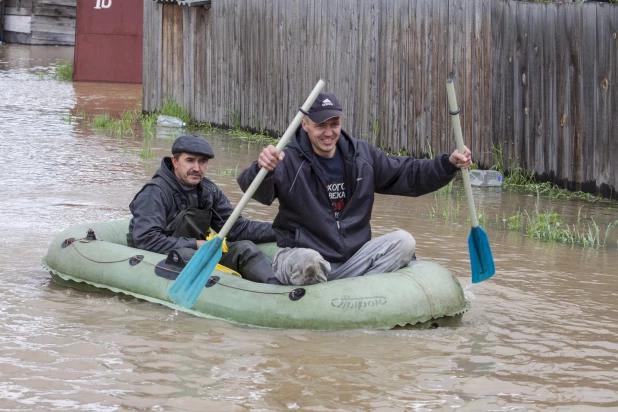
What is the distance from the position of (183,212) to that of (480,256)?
6.79ft

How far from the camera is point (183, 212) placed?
731cm

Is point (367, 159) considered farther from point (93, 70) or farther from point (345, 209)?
point (93, 70)

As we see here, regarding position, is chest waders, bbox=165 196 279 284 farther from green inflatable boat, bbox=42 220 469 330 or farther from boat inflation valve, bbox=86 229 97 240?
boat inflation valve, bbox=86 229 97 240

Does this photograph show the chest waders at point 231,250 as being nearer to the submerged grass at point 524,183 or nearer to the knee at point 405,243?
the knee at point 405,243

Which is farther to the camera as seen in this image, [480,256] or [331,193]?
[480,256]

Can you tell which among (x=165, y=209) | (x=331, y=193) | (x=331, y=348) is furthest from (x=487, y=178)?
(x=331, y=348)

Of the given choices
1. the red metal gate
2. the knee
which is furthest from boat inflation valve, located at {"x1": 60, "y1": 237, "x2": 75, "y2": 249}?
the red metal gate

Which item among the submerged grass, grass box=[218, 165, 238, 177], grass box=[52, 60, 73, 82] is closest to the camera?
the submerged grass

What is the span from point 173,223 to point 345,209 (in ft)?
4.60

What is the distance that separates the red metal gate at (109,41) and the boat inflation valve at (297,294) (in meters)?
17.1

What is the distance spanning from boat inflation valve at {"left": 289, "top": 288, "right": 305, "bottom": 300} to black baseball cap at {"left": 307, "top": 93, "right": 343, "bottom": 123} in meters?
1.04

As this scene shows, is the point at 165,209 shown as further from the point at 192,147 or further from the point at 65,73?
the point at 65,73

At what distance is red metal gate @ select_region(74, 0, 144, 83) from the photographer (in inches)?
881

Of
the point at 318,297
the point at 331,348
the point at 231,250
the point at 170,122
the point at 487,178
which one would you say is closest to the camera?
the point at 331,348
